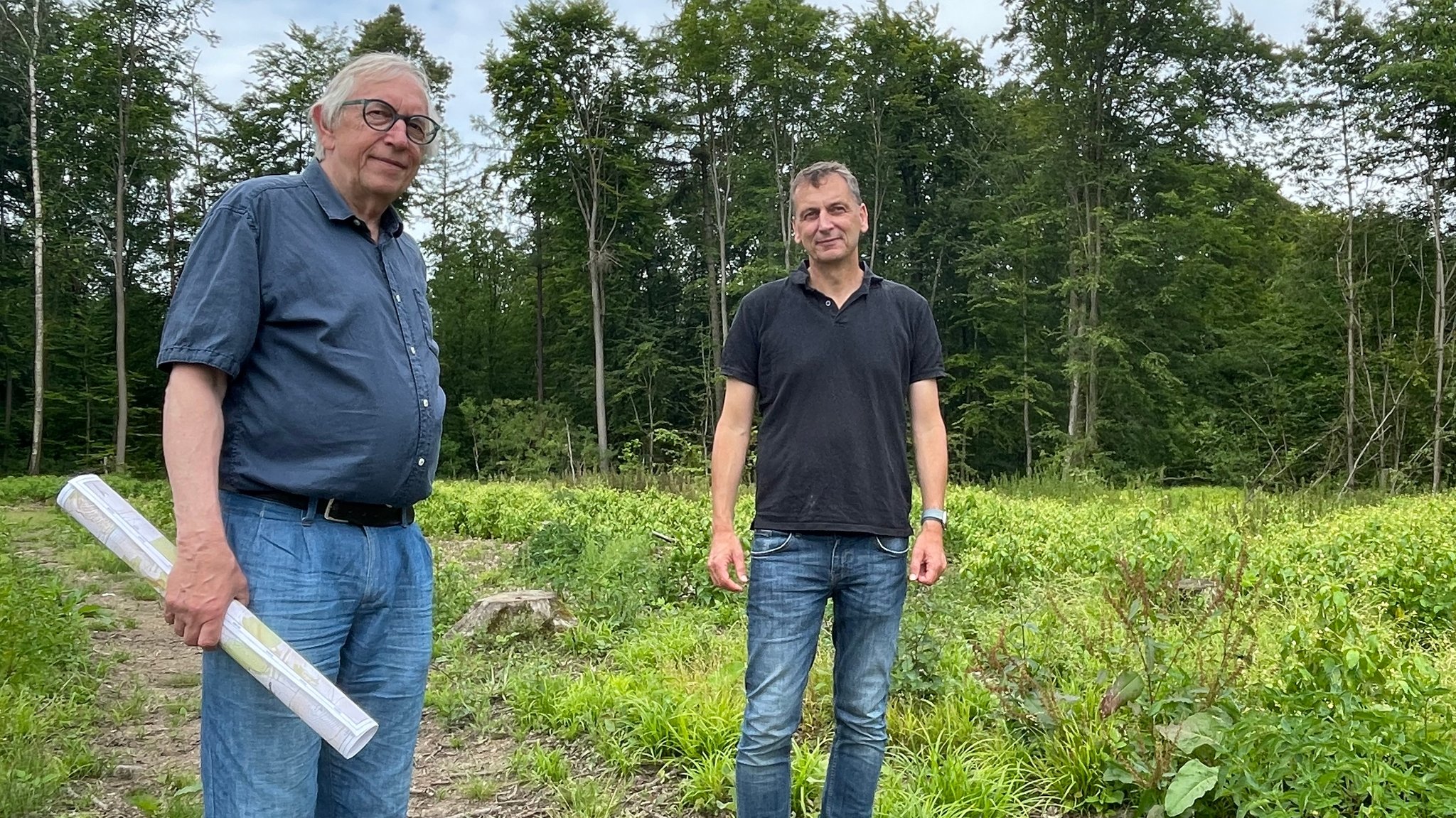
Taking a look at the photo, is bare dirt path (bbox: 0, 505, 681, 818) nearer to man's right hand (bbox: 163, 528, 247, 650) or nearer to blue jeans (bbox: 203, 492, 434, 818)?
blue jeans (bbox: 203, 492, 434, 818)

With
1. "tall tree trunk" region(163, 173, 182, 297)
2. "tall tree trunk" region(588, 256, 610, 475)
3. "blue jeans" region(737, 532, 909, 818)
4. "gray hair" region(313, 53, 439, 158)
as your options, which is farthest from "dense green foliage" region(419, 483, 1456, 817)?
"tall tree trunk" region(163, 173, 182, 297)

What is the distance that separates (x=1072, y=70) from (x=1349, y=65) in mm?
4928

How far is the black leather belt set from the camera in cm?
165

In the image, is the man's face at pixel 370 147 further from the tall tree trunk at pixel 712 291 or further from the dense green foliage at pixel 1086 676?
the tall tree trunk at pixel 712 291

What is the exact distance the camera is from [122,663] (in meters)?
5.17

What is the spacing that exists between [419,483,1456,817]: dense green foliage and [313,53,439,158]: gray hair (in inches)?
94.4

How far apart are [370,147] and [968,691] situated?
2.91 metres

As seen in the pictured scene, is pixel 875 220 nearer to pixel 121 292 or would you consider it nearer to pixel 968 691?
pixel 121 292

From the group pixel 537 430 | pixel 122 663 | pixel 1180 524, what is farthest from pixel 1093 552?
pixel 537 430

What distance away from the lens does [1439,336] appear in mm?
16125

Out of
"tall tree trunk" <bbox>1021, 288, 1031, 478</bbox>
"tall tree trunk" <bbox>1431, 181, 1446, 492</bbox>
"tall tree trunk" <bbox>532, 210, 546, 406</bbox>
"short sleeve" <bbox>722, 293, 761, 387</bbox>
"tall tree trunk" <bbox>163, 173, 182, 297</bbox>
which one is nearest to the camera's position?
"short sleeve" <bbox>722, 293, 761, 387</bbox>

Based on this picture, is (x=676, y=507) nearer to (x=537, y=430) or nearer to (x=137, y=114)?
(x=537, y=430)

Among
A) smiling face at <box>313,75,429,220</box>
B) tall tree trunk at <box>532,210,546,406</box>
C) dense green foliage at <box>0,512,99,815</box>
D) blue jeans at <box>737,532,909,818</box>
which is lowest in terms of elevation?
dense green foliage at <box>0,512,99,815</box>

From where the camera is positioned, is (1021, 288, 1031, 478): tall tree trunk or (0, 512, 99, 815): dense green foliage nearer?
(0, 512, 99, 815): dense green foliage
